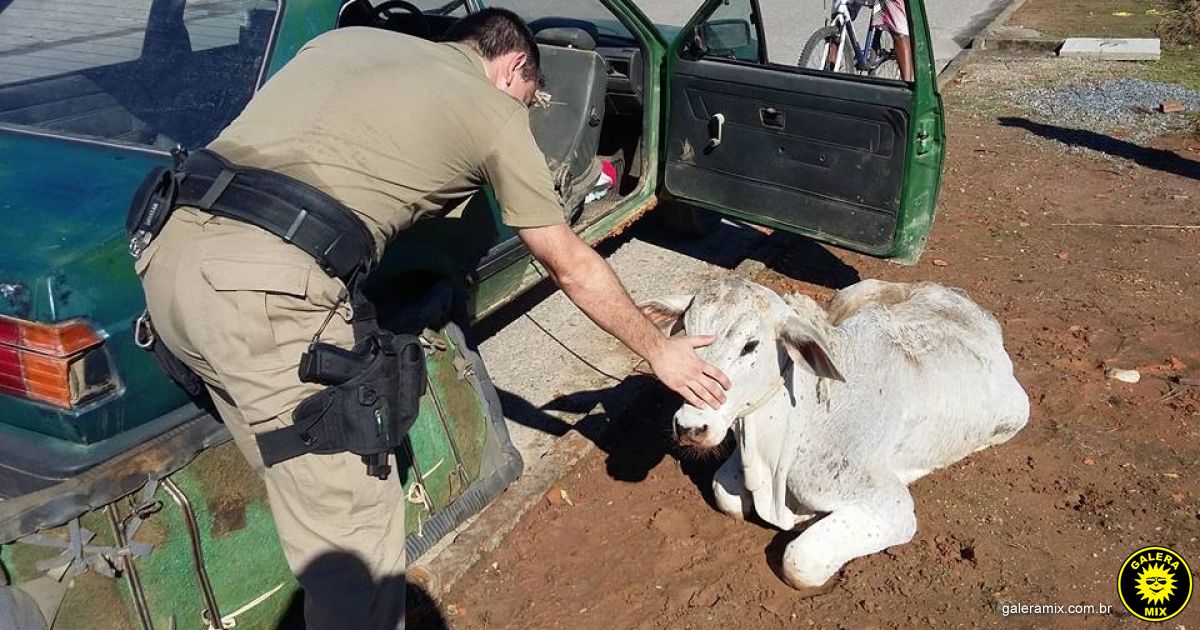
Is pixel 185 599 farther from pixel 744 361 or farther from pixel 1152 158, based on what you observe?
pixel 1152 158

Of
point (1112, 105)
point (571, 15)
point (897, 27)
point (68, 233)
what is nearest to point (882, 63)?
point (897, 27)

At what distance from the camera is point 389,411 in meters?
2.76

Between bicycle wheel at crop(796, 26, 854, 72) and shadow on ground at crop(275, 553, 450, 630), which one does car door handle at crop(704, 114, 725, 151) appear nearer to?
bicycle wheel at crop(796, 26, 854, 72)

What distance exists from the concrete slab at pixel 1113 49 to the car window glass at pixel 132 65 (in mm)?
10942

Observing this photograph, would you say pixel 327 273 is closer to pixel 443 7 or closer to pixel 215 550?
pixel 215 550

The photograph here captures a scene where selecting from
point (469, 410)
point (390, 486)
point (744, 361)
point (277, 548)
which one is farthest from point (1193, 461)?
point (277, 548)

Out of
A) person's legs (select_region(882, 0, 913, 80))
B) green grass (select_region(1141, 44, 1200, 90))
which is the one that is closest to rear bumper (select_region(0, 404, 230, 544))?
person's legs (select_region(882, 0, 913, 80))

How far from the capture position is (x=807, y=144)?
5203 mm

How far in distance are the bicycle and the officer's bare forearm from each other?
5730mm

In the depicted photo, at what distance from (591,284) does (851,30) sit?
6.88 metres

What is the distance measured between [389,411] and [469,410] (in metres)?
1.21

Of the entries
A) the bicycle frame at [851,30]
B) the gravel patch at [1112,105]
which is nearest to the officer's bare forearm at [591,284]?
the bicycle frame at [851,30]

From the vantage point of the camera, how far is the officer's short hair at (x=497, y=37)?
10.1 feet

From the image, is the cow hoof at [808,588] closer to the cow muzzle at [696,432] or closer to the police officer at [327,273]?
the cow muzzle at [696,432]
